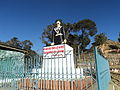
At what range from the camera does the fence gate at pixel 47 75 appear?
4900mm

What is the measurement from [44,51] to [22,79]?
1927mm

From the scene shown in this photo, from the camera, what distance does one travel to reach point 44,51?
709 cm

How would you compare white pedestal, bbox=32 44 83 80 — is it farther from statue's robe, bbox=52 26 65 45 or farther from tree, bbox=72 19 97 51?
tree, bbox=72 19 97 51

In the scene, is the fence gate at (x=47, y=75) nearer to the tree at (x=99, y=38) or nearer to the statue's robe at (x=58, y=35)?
the statue's robe at (x=58, y=35)

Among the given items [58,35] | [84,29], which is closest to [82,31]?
[84,29]

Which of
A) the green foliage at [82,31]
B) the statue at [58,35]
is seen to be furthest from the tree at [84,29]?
the statue at [58,35]

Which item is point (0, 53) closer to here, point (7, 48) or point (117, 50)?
point (7, 48)

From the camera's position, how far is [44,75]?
5.30 m

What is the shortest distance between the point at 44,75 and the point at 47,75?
0.19 metres

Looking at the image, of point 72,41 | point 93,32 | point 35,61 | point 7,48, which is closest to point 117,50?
point 93,32

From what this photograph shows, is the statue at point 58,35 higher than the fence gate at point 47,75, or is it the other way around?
the statue at point 58,35

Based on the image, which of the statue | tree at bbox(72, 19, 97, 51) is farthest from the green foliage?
the statue

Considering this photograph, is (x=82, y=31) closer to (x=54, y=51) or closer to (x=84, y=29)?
(x=84, y=29)

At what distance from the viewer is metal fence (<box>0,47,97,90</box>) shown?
16.1 feet
